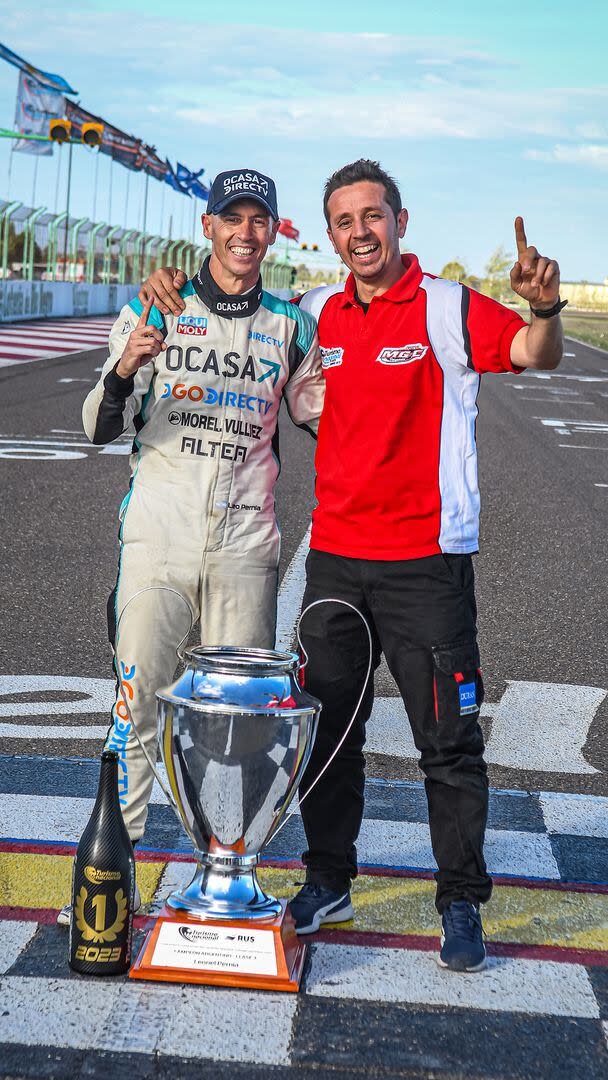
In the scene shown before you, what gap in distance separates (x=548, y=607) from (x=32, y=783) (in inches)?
157

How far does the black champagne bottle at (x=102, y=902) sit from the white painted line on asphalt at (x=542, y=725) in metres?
2.15

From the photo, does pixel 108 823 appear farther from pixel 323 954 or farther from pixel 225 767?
pixel 323 954

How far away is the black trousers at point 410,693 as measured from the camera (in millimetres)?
3408

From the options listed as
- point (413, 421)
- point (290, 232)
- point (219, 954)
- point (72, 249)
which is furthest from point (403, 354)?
point (290, 232)

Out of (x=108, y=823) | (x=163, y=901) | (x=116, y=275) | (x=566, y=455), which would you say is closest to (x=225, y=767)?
(x=108, y=823)

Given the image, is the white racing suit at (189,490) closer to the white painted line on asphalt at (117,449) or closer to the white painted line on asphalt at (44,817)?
the white painted line on asphalt at (44,817)

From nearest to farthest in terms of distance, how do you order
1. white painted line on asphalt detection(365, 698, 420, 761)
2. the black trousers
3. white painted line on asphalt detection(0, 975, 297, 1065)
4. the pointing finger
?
white painted line on asphalt detection(0, 975, 297, 1065) < the pointing finger < the black trousers < white painted line on asphalt detection(365, 698, 420, 761)

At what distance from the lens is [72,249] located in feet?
127

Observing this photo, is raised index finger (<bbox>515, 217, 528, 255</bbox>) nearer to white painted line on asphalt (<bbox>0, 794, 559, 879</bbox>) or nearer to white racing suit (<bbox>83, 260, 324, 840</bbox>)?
white racing suit (<bbox>83, 260, 324, 840</bbox>)

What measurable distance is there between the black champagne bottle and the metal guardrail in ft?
A: 82.3

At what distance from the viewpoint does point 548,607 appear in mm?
7543

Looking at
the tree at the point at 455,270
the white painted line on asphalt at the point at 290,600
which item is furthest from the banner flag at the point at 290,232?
the white painted line on asphalt at the point at 290,600

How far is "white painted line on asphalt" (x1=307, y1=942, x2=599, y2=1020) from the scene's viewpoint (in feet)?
10.1

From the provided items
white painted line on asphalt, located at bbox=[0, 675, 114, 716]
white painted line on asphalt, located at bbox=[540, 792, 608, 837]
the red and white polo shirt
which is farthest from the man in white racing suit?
white painted line on asphalt, located at bbox=[0, 675, 114, 716]
